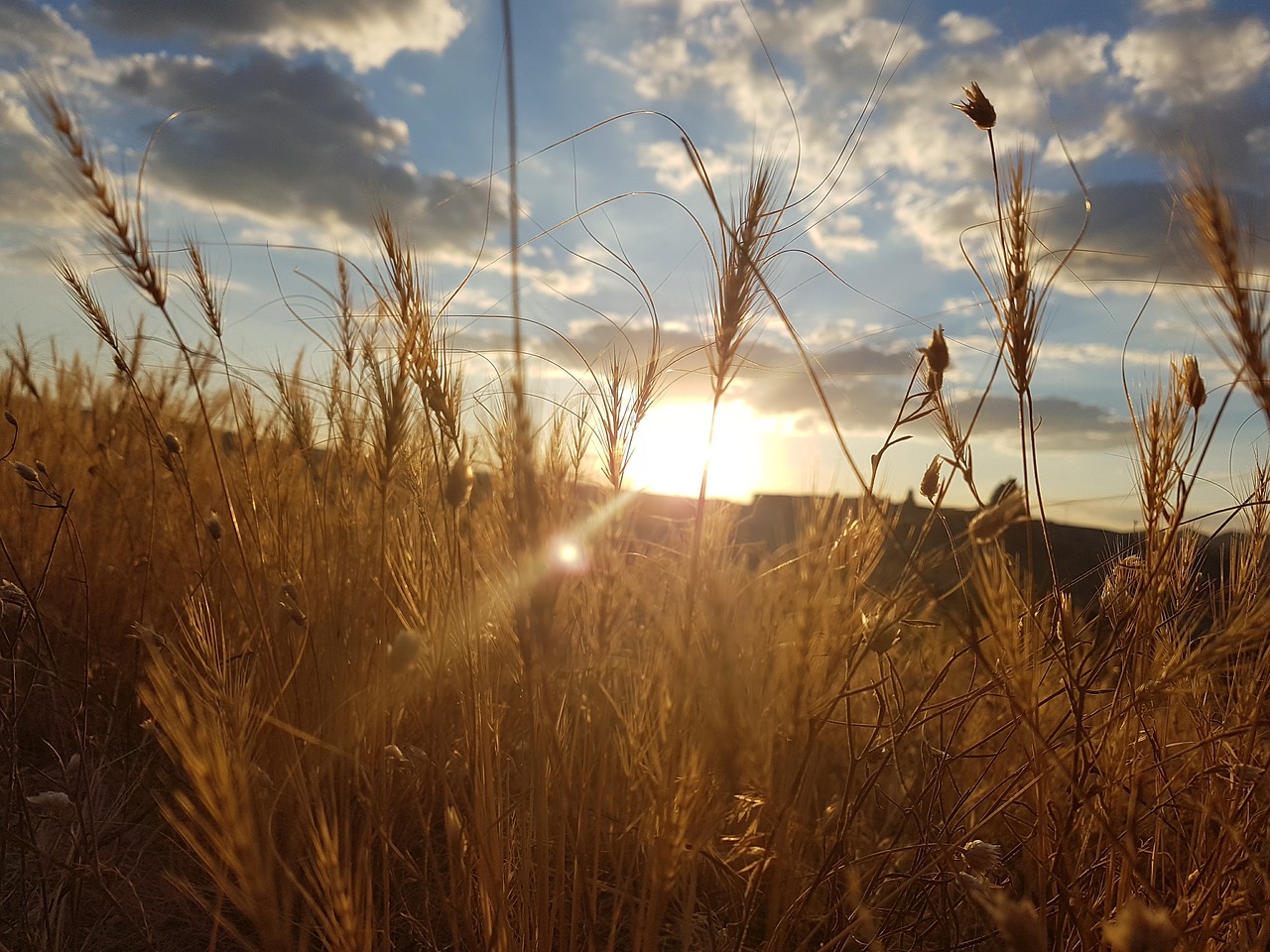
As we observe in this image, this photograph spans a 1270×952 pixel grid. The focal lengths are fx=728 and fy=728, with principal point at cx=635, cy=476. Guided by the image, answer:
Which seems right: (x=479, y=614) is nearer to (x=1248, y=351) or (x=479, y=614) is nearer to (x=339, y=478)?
(x=339, y=478)

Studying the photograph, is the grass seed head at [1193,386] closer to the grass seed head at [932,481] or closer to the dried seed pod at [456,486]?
the grass seed head at [932,481]

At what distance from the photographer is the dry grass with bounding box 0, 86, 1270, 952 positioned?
0.96 m

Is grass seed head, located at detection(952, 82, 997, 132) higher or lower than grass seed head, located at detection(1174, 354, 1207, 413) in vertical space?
higher

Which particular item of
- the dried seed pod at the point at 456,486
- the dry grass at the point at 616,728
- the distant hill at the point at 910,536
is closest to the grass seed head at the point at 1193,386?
the dry grass at the point at 616,728

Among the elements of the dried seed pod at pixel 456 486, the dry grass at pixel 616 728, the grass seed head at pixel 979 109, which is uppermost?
the grass seed head at pixel 979 109

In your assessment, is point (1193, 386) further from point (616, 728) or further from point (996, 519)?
point (616, 728)

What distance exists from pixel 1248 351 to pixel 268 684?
6.01 ft

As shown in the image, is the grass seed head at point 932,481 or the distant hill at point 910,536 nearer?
the grass seed head at point 932,481

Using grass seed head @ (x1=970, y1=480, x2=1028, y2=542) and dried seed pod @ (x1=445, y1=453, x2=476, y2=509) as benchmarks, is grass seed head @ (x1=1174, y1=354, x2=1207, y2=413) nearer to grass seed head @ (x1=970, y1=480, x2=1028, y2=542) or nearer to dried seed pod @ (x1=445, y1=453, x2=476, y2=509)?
grass seed head @ (x1=970, y1=480, x2=1028, y2=542)

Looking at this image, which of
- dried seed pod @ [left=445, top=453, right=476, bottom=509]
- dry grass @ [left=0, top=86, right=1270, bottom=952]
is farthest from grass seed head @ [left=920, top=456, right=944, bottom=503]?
dried seed pod @ [left=445, top=453, right=476, bottom=509]

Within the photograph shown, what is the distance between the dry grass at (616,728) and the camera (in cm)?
96

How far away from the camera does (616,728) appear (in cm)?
124

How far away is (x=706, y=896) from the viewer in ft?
5.07

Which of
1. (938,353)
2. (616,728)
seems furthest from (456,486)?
(938,353)
